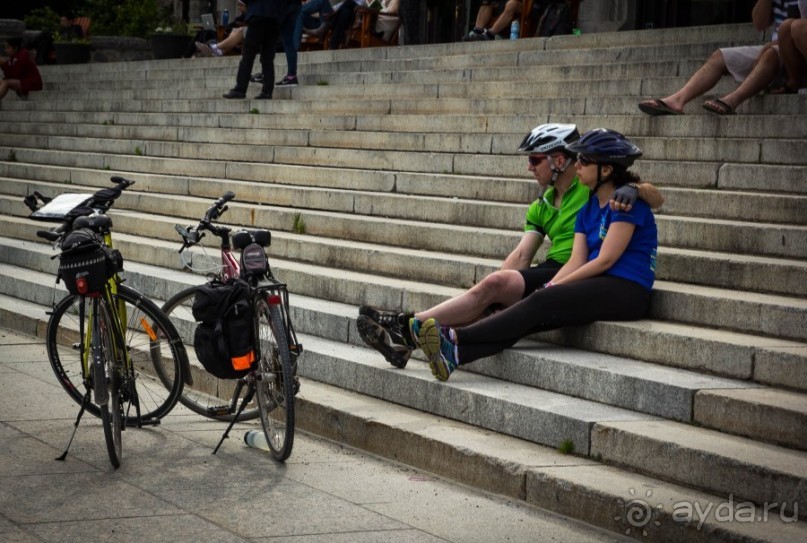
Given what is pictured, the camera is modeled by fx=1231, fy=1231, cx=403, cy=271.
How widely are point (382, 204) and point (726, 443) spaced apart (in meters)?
4.98

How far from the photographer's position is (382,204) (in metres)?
10.1

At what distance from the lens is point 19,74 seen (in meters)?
19.6

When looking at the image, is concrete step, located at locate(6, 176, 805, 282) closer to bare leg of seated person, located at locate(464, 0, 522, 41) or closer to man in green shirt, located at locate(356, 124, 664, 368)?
man in green shirt, located at locate(356, 124, 664, 368)

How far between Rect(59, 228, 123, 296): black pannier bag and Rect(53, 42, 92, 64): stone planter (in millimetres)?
18770

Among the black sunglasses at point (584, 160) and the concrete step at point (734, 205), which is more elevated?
the black sunglasses at point (584, 160)

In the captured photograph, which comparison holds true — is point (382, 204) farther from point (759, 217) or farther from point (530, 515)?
point (530, 515)

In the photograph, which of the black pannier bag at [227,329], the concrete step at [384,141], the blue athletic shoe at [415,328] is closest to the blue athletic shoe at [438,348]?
the blue athletic shoe at [415,328]

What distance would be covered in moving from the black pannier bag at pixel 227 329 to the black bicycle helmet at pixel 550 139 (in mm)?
2045

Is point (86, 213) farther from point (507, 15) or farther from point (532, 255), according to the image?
point (507, 15)

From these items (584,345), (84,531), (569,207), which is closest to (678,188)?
(569,207)

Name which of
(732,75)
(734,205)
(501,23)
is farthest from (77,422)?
(501,23)

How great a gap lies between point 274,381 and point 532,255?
78.1 inches

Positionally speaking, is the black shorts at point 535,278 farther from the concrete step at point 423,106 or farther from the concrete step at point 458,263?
the concrete step at point 423,106

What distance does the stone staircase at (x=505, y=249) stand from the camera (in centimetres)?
561
